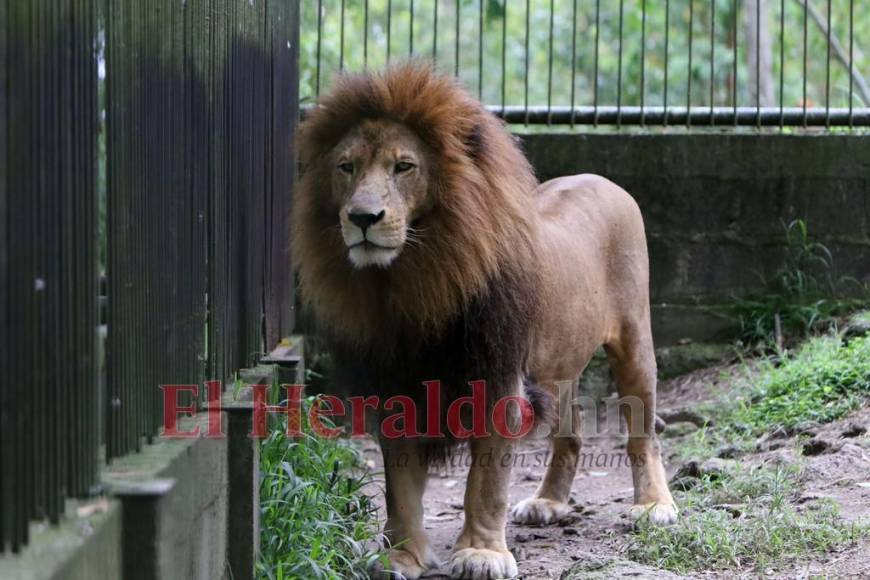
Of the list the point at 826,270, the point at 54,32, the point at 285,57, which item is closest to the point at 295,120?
the point at 285,57

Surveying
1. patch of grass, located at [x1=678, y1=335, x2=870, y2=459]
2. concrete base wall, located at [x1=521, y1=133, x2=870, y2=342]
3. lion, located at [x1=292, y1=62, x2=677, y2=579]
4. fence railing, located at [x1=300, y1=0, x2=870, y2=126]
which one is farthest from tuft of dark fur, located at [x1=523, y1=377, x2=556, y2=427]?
fence railing, located at [x1=300, y1=0, x2=870, y2=126]

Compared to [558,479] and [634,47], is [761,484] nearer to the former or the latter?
[558,479]

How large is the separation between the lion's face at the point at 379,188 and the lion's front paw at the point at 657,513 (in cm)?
172

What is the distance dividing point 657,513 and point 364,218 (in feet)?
6.54

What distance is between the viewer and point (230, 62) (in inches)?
176

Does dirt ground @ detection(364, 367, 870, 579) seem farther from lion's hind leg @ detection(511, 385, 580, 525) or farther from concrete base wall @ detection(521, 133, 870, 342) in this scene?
concrete base wall @ detection(521, 133, 870, 342)

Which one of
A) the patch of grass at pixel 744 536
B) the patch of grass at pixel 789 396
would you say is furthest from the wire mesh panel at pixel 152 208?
the patch of grass at pixel 789 396

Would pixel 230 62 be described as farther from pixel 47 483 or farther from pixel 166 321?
pixel 47 483

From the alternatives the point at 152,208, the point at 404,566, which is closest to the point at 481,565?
the point at 404,566

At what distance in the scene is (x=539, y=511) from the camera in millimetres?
5414

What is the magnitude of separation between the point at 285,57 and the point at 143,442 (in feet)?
11.8

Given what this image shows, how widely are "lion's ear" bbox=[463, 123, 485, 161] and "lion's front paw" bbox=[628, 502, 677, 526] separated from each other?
1.71 meters

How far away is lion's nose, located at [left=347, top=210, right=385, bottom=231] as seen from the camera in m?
3.93

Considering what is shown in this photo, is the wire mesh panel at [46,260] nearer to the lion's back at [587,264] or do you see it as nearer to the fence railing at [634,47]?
the lion's back at [587,264]
